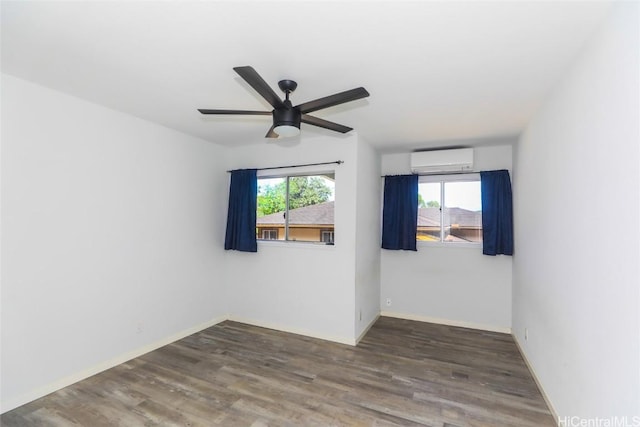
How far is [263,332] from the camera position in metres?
3.89

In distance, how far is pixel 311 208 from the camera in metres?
4.02

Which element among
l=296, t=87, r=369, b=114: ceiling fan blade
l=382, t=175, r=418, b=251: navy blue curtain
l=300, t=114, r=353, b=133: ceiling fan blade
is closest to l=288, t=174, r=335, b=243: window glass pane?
l=382, t=175, r=418, b=251: navy blue curtain

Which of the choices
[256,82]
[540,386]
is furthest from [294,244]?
[540,386]

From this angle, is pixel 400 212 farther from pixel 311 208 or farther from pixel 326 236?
pixel 311 208

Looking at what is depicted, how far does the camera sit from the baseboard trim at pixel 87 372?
2.28 meters

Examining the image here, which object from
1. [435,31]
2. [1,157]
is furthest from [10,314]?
[435,31]

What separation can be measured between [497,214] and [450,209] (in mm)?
599

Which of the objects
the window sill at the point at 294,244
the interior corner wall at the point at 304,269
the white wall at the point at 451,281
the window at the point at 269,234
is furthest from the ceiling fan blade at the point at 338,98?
the white wall at the point at 451,281

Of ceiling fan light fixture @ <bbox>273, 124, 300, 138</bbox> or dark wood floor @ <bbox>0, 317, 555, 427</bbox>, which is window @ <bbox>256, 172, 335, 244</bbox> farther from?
ceiling fan light fixture @ <bbox>273, 124, 300, 138</bbox>

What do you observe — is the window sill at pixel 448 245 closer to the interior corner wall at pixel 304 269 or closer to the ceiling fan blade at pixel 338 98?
the interior corner wall at pixel 304 269

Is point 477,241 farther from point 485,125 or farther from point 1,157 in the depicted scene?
point 1,157

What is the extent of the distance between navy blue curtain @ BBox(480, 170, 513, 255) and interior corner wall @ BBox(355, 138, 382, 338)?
141cm

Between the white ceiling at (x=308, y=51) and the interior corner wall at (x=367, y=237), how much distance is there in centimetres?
106

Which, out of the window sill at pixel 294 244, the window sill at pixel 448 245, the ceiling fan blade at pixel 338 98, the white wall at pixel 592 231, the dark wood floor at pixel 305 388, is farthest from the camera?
the window sill at pixel 448 245
